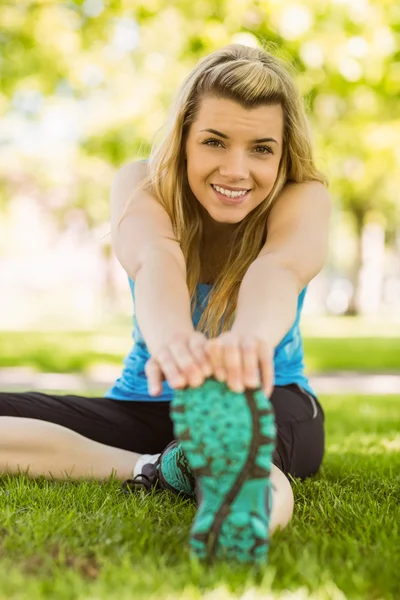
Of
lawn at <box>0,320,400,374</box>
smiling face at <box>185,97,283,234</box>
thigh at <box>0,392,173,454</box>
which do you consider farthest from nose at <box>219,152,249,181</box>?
lawn at <box>0,320,400,374</box>

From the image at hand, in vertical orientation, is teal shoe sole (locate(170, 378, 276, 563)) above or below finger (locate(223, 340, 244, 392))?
below

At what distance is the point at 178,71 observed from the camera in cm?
997

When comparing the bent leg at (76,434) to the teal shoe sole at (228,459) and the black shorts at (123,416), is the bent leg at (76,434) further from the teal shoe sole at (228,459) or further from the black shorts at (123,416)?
the teal shoe sole at (228,459)

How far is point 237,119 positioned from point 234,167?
0.16 m

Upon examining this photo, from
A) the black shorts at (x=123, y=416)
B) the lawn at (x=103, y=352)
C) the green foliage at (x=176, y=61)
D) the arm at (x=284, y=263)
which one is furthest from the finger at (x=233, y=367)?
the lawn at (x=103, y=352)

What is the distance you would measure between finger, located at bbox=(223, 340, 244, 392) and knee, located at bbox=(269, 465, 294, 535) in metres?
0.45

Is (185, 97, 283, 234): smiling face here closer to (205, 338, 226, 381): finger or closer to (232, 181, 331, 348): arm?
(232, 181, 331, 348): arm

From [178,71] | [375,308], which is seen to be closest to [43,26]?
[178,71]

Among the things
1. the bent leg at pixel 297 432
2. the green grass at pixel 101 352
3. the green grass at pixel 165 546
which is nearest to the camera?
the green grass at pixel 165 546

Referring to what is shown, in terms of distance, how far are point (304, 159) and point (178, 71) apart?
752 centimetres

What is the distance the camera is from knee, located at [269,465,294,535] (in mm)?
2086

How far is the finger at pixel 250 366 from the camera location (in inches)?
68.9

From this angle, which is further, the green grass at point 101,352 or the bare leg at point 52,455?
the green grass at point 101,352

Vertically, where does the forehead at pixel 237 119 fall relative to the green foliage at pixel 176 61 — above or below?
below
